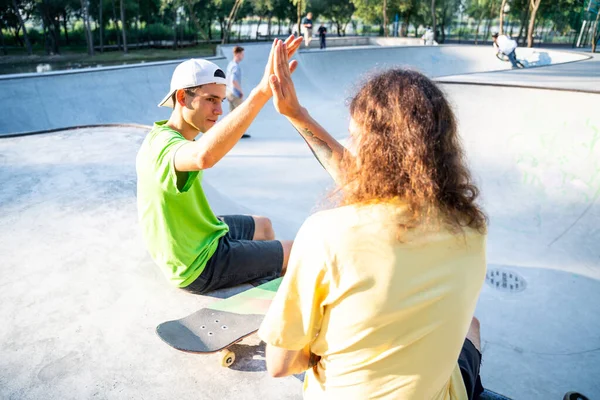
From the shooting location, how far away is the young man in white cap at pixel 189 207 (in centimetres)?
210

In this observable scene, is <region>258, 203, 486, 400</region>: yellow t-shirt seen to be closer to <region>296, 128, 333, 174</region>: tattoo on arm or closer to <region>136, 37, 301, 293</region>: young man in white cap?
<region>296, 128, 333, 174</region>: tattoo on arm

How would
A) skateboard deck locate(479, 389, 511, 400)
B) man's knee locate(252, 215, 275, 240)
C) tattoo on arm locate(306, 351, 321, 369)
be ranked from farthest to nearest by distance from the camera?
man's knee locate(252, 215, 275, 240)
skateboard deck locate(479, 389, 511, 400)
tattoo on arm locate(306, 351, 321, 369)

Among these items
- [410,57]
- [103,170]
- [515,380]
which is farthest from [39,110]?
[410,57]

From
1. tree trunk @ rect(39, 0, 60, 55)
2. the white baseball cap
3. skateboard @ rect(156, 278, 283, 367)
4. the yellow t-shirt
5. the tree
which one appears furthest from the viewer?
the tree

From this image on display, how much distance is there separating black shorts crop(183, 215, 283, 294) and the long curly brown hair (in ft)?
4.97

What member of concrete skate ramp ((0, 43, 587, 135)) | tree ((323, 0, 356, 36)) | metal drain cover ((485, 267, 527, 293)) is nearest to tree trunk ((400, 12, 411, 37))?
tree ((323, 0, 356, 36))

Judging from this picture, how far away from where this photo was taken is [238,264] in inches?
103

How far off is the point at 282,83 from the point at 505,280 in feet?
13.1

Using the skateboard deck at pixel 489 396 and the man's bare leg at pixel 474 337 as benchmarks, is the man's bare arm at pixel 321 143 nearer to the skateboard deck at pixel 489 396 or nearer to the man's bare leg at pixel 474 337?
the man's bare leg at pixel 474 337

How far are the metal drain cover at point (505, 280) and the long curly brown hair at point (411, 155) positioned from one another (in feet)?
12.5

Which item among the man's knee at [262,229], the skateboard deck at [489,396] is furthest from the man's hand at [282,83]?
the man's knee at [262,229]

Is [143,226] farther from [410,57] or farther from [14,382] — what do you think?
[410,57]

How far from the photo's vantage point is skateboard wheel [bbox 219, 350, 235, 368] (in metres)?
2.09

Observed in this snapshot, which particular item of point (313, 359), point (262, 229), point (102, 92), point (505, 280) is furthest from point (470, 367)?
point (102, 92)
